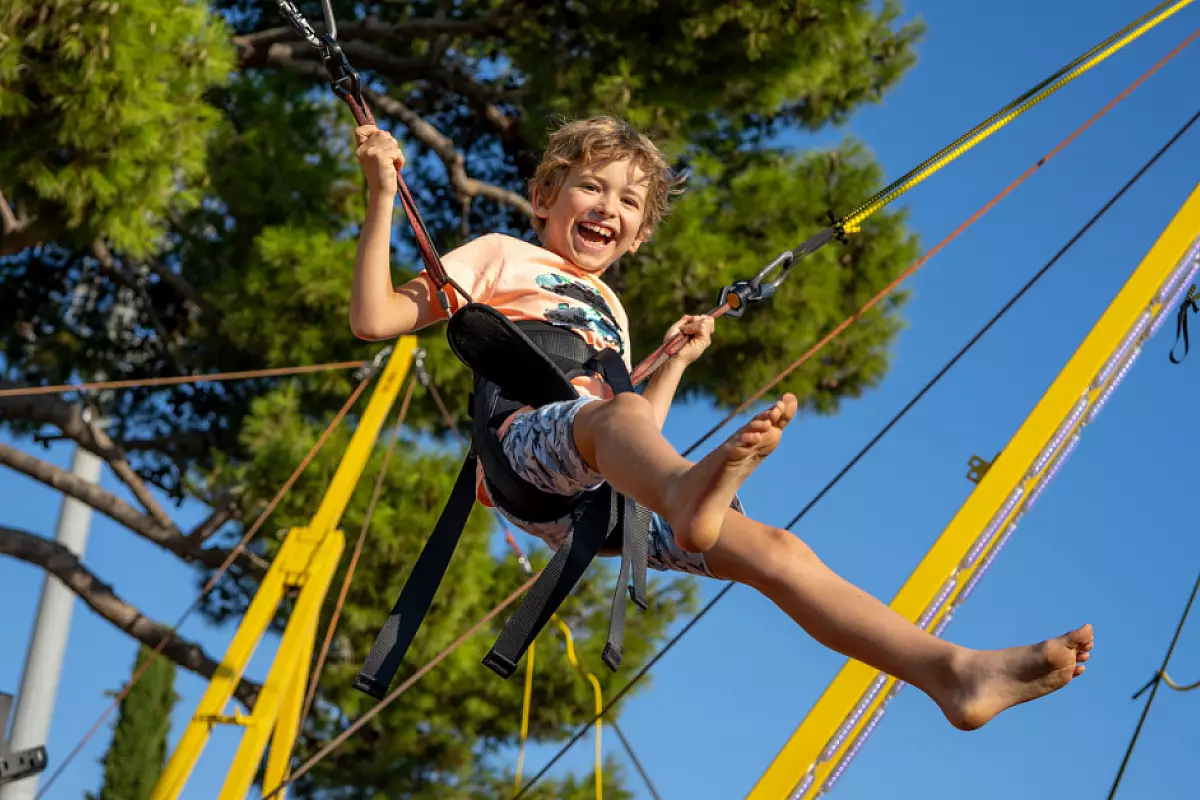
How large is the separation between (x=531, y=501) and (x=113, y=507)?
5.88m

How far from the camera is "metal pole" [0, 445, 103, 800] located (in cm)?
856

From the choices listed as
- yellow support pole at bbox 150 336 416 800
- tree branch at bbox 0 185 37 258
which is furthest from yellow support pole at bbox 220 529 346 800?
tree branch at bbox 0 185 37 258

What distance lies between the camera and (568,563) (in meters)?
2.47

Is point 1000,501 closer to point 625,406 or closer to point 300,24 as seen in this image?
point 625,406

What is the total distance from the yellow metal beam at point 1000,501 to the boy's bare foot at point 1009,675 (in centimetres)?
101

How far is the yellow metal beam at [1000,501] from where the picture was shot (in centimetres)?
296

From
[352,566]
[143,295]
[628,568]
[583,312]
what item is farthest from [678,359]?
[143,295]

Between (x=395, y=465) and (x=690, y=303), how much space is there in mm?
1735

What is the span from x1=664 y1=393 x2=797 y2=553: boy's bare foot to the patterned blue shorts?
0.35m

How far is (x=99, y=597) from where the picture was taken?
770 cm

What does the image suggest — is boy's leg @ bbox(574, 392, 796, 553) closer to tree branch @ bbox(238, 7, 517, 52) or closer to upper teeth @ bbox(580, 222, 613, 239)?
upper teeth @ bbox(580, 222, 613, 239)

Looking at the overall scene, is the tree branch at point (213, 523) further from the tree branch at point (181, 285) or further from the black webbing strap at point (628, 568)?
the black webbing strap at point (628, 568)

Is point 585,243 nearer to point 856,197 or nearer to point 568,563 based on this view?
point 568,563

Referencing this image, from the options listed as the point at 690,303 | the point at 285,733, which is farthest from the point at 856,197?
the point at 285,733
